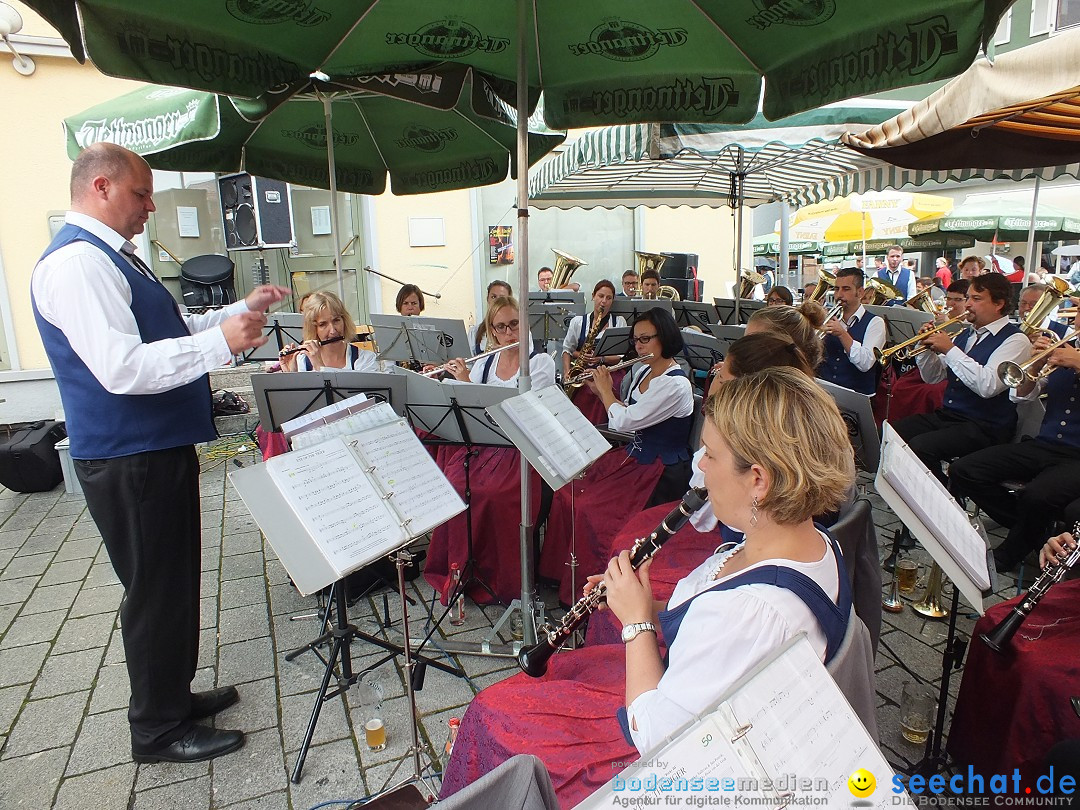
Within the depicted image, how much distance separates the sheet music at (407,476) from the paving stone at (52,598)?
296 centimetres

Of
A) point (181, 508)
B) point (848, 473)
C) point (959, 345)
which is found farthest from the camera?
point (959, 345)

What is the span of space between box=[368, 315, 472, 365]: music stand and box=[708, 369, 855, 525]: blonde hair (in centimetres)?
348

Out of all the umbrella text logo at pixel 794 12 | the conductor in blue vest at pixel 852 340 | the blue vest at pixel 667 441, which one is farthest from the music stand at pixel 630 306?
the umbrella text logo at pixel 794 12

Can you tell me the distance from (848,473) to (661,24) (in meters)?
2.33

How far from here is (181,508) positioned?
8.54 ft

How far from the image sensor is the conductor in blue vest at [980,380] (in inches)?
183

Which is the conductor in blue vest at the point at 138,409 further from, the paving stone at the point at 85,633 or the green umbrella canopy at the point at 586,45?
the paving stone at the point at 85,633

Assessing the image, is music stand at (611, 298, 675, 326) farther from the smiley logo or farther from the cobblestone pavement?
the smiley logo

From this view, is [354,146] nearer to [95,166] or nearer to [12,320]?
[95,166]

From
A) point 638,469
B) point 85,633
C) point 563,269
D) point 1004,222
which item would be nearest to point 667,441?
point 638,469

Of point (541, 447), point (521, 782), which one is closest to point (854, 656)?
point (521, 782)

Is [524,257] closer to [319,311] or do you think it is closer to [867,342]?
[319,311]

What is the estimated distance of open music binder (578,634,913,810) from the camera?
2.84 ft

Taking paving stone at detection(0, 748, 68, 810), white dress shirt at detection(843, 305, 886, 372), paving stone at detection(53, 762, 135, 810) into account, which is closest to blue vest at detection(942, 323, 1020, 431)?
white dress shirt at detection(843, 305, 886, 372)
